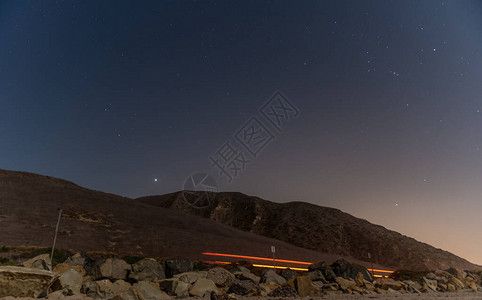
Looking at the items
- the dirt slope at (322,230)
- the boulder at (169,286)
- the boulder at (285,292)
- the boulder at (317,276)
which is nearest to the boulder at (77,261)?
the boulder at (169,286)

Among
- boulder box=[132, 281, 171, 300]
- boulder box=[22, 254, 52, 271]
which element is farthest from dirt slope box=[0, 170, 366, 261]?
boulder box=[132, 281, 171, 300]

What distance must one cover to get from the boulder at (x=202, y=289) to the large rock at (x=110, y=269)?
17.4 ft

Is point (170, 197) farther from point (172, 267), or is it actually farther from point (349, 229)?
point (172, 267)

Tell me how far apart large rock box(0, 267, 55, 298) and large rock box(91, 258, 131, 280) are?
648 cm

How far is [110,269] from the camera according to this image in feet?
53.9

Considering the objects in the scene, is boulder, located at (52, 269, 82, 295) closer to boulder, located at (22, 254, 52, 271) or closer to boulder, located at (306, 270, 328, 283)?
boulder, located at (22, 254, 52, 271)

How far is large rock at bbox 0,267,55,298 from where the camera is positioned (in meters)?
9.35

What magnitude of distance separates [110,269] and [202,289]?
635cm

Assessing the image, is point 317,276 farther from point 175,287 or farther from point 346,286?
point 175,287

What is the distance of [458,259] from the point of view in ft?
302

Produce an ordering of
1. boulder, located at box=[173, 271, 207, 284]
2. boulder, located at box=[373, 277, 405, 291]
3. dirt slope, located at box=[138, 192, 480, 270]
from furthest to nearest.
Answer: dirt slope, located at box=[138, 192, 480, 270] → boulder, located at box=[373, 277, 405, 291] → boulder, located at box=[173, 271, 207, 284]

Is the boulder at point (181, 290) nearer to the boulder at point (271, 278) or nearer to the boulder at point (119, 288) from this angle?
the boulder at point (119, 288)

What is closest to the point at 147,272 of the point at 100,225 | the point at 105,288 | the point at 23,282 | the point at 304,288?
the point at 105,288

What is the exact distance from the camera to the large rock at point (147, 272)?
16.6 meters
